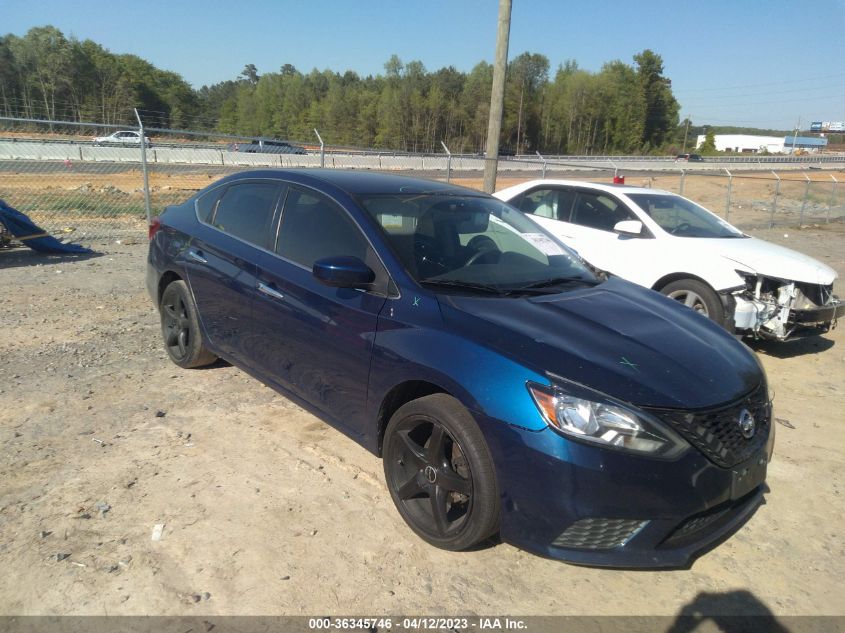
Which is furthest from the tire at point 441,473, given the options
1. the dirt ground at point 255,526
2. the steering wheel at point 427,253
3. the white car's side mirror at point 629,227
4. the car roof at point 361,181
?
the white car's side mirror at point 629,227

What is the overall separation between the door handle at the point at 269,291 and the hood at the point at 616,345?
111 cm

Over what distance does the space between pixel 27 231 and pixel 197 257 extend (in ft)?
19.0

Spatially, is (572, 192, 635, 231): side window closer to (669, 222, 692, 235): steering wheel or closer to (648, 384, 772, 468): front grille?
(669, 222, 692, 235): steering wheel

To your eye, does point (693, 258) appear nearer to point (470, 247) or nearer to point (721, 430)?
point (470, 247)

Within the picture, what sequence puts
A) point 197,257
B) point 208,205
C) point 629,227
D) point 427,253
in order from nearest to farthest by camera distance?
point 427,253, point 197,257, point 208,205, point 629,227

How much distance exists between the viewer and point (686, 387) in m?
2.65

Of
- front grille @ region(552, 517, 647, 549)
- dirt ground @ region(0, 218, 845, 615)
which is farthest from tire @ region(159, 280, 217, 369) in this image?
front grille @ region(552, 517, 647, 549)

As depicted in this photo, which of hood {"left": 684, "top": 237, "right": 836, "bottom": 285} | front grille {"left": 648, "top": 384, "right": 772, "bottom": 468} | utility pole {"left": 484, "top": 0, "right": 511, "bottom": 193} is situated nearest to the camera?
front grille {"left": 648, "top": 384, "right": 772, "bottom": 468}

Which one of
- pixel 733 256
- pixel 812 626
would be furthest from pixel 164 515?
pixel 733 256

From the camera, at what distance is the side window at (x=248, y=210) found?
4043mm

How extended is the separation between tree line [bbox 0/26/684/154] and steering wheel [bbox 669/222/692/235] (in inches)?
795

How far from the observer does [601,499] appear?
240cm

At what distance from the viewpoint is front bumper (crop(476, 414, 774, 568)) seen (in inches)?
94.3

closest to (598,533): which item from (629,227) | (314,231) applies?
(314,231)
